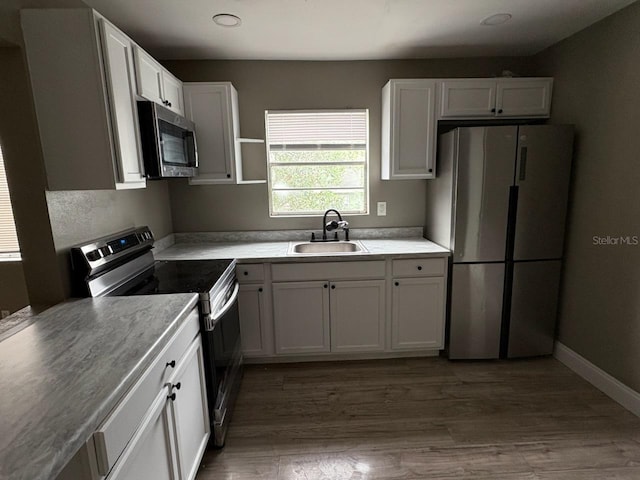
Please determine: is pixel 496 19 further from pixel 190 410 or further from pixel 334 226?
pixel 190 410

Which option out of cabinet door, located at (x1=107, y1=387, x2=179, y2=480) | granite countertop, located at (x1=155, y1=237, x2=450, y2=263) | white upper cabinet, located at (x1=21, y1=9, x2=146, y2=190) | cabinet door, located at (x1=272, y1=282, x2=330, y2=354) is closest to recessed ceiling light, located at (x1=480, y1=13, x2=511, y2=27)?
granite countertop, located at (x1=155, y1=237, x2=450, y2=263)

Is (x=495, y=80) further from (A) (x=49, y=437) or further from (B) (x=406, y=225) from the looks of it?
(A) (x=49, y=437)

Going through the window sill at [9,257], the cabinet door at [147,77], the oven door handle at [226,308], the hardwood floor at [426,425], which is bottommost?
the hardwood floor at [426,425]

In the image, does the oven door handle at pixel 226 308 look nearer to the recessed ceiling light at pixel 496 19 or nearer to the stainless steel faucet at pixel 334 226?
the stainless steel faucet at pixel 334 226

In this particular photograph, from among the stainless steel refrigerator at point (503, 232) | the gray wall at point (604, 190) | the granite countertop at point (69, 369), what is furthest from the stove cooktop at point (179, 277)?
the gray wall at point (604, 190)

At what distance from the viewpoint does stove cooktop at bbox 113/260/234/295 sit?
1694 mm

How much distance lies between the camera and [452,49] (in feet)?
8.47

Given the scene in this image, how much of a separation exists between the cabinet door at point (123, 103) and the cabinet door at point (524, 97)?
8.26ft

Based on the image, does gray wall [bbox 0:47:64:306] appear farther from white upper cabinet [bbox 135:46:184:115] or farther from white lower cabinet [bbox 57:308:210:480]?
white lower cabinet [bbox 57:308:210:480]

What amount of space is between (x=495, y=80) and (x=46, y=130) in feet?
9.41

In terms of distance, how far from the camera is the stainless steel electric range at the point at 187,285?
63.9 inches

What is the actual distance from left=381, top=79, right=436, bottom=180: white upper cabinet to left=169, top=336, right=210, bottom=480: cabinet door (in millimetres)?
1952

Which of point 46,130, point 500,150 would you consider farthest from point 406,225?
point 46,130

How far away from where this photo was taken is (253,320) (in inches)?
96.0
